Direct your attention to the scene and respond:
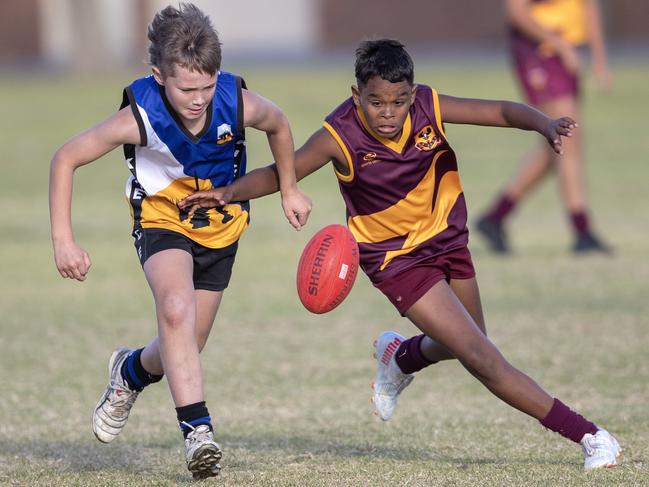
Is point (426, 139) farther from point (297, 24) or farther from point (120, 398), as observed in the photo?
point (297, 24)

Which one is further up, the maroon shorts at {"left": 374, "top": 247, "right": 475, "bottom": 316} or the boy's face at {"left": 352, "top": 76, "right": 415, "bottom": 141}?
the boy's face at {"left": 352, "top": 76, "right": 415, "bottom": 141}

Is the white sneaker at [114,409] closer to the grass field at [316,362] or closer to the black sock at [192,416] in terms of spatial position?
the grass field at [316,362]

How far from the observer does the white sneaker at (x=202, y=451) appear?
4.59 metres

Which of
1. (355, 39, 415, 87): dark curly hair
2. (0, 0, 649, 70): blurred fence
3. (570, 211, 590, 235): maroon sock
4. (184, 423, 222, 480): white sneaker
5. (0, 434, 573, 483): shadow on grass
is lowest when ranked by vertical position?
(0, 434, 573, 483): shadow on grass

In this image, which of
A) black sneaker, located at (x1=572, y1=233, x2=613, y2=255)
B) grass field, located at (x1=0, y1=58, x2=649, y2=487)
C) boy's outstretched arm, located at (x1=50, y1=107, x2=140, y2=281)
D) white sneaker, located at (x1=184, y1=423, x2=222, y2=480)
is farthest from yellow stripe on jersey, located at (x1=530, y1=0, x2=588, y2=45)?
white sneaker, located at (x1=184, y1=423, x2=222, y2=480)

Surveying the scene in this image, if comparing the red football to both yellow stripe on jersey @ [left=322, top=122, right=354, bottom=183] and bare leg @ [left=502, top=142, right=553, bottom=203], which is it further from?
bare leg @ [left=502, top=142, right=553, bottom=203]

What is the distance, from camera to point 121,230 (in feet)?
41.9

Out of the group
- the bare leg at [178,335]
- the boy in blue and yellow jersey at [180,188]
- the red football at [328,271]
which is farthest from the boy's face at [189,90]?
the red football at [328,271]

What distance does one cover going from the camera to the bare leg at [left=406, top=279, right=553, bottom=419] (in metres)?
4.91

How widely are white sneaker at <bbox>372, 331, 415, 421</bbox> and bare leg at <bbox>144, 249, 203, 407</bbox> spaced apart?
3.89ft

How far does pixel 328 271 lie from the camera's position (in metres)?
5.04

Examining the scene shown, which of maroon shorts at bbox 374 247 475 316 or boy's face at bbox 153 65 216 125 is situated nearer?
boy's face at bbox 153 65 216 125

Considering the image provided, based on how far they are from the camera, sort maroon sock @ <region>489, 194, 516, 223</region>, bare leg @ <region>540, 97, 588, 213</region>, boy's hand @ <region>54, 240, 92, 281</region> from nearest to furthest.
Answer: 1. boy's hand @ <region>54, 240, 92, 281</region>
2. bare leg @ <region>540, 97, 588, 213</region>
3. maroon sock @ <region>489, 194, 516, 223</region>

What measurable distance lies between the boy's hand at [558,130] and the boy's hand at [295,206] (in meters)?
0.96
